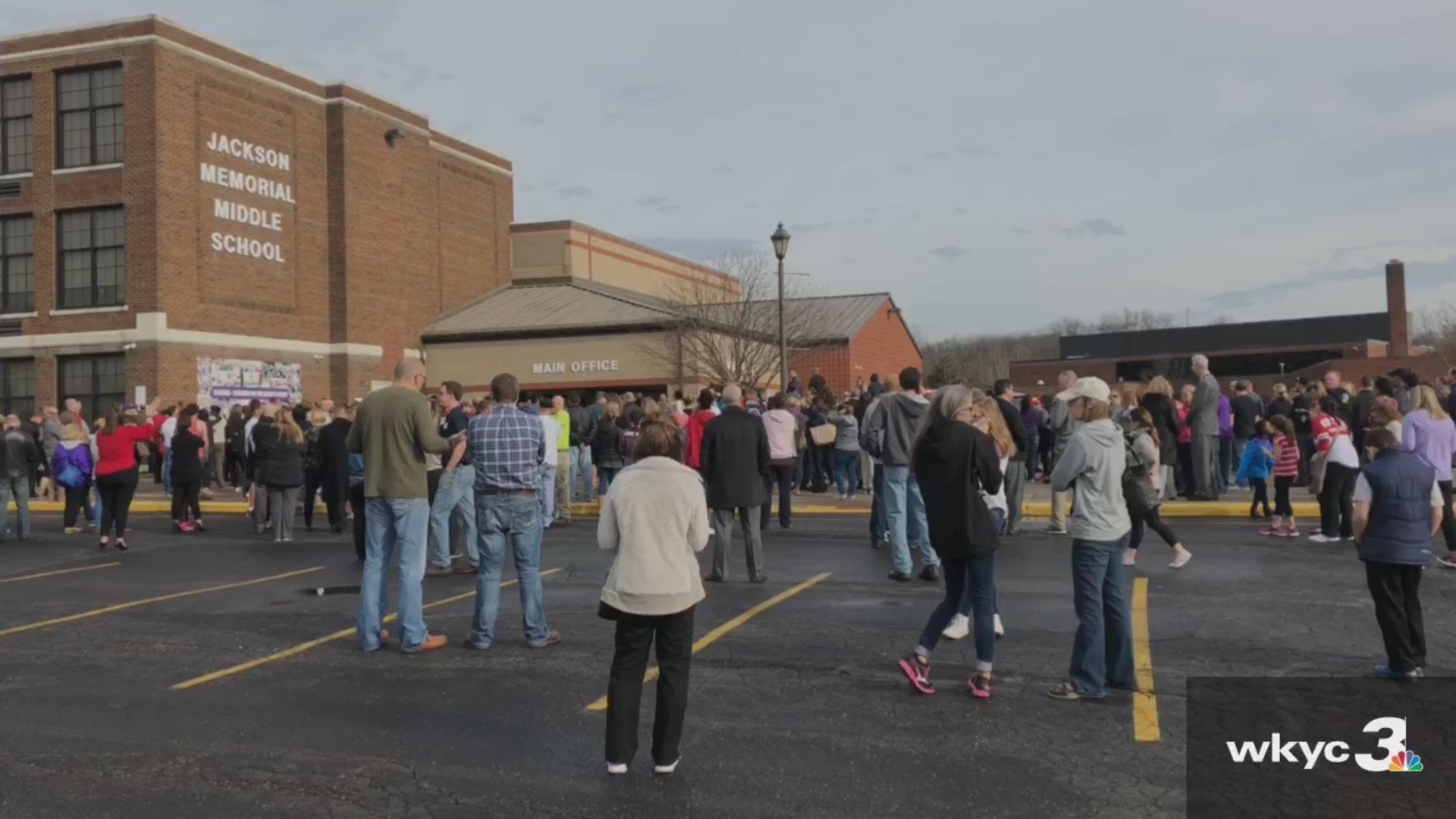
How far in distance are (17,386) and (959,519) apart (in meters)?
35.4

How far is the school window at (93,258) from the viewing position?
32625 mm

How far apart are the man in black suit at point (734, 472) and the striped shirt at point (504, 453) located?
249 cm

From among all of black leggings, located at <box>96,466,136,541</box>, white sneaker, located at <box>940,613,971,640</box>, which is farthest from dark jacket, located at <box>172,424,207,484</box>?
white sneaker, located at <box>940,613,971,640</box>

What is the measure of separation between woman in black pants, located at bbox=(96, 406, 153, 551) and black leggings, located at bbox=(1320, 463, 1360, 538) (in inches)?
561

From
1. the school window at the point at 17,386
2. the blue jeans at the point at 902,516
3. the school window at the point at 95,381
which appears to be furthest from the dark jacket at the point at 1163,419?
the school window at the point at 17,386

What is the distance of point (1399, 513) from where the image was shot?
7020 mm

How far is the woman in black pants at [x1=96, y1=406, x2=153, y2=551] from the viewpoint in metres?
14.5

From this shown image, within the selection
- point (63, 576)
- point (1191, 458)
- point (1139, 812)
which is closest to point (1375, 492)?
point (1139, 812)

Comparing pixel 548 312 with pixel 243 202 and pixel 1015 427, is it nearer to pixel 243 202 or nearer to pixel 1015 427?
pixel 243 202

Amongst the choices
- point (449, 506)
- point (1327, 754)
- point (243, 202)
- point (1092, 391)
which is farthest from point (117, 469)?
point (243, 202)

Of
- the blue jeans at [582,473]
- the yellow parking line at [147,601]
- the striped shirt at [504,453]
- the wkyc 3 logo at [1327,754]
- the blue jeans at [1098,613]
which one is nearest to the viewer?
the wkyc 3 logo at [1327,754]

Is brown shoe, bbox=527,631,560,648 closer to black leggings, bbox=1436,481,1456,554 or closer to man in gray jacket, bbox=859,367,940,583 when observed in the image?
man in gray jacket, bbox=859,367,940,583

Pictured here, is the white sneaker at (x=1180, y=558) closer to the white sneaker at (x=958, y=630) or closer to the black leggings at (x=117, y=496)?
the white sneaker at (x=958, y=630)

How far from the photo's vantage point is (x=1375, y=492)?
7.11 meters
